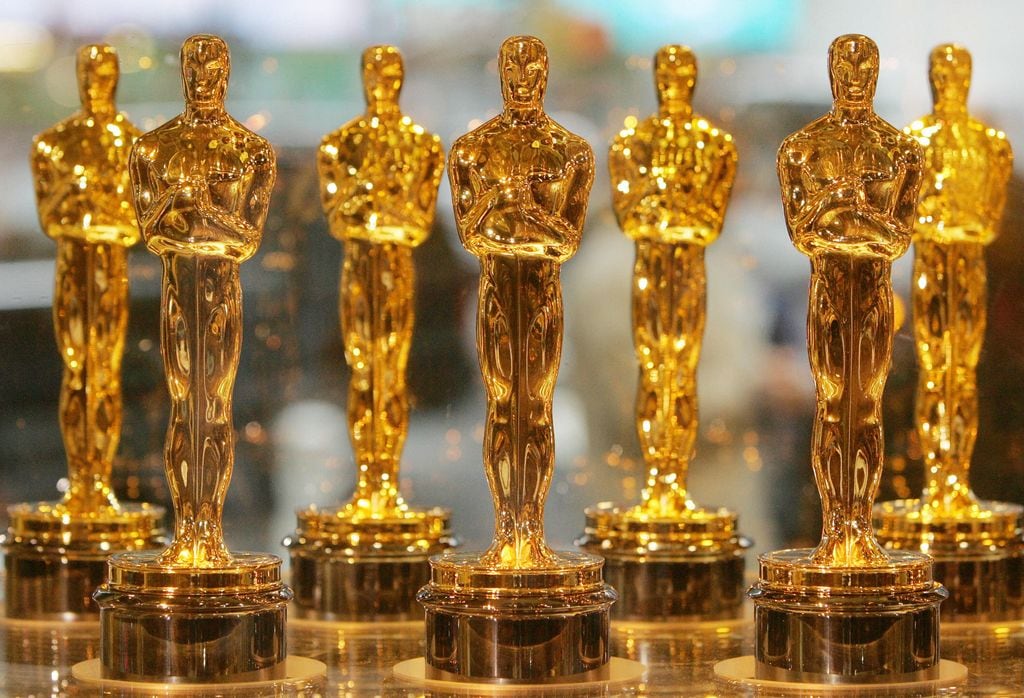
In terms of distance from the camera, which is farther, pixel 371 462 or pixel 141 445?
pixel 141 445

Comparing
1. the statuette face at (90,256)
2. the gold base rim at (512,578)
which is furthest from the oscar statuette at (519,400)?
the statuette face at (90,256)

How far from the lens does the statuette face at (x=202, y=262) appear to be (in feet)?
9.57

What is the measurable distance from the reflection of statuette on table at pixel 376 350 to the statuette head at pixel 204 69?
2.13 ft

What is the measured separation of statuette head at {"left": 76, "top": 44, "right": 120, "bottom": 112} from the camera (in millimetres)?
3697

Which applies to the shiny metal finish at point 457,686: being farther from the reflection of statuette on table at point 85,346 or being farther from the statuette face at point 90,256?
the statuette face at point 90,256

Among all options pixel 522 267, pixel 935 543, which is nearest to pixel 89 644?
pixel 522 267

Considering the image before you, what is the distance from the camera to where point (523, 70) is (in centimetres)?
296

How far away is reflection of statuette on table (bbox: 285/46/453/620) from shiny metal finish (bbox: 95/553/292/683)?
590 mm

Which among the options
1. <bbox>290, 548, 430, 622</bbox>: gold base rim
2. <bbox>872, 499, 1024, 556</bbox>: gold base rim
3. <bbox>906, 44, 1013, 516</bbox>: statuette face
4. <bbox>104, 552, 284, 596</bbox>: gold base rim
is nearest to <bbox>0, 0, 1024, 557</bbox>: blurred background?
<bbox>906, 44, 1013, 516</bbox>: statuette face

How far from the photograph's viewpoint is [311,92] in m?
4.27

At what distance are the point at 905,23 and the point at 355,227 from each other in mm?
1289

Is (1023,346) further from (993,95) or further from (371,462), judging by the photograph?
(371,462)

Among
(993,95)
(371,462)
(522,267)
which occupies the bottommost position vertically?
(371,462)

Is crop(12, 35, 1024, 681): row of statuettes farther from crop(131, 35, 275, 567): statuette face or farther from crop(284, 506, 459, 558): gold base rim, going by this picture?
crop(284, 506, 459, 558): gold base rim
